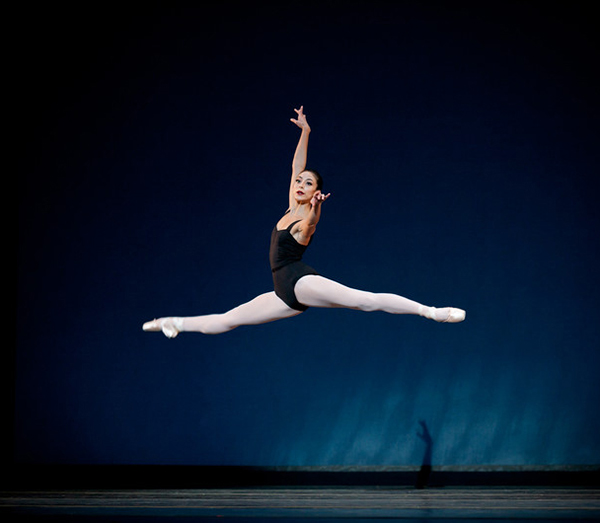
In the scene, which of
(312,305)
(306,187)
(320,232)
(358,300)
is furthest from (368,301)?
(320,232)

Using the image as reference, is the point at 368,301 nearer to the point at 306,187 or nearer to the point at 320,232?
the point at 306,187

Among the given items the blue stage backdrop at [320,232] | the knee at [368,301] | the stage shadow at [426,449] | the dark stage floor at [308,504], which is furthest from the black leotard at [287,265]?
the stage shadow at [426,449]

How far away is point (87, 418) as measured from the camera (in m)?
5.82

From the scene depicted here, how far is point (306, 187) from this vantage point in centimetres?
417

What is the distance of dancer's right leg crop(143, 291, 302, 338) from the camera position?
4211 mm

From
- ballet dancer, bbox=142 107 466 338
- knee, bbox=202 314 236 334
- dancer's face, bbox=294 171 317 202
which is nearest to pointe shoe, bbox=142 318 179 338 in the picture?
ballet dancer, bbox=142 107 466 338

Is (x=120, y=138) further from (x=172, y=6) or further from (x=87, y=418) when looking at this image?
(x=87, y=418)

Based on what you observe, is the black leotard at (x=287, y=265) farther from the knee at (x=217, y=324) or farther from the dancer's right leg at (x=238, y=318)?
the knee at (x=217, y=324)

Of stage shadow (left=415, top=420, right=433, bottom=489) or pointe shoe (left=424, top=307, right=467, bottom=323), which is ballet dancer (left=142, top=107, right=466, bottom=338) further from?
stage shadow (left=415, top=420, right=433, bottom=489)

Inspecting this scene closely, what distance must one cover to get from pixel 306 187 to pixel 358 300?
0.75m

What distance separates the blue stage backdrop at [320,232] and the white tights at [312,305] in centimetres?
139

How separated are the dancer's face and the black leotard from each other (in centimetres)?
15

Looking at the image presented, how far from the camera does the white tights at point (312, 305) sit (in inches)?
154

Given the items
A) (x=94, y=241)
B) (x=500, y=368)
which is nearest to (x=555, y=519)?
(x=500, y=368)
